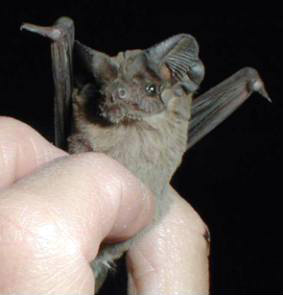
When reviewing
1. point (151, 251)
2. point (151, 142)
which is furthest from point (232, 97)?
point (151, 251)

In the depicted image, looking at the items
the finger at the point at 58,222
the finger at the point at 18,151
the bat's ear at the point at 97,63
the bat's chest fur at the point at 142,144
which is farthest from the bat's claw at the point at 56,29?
the finger at the point at 58,222

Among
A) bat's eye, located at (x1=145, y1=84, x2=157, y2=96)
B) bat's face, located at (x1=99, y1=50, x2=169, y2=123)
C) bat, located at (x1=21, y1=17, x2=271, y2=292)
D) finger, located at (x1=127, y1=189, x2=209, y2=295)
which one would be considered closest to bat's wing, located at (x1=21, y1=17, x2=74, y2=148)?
bat, located at (x1=21, y1=17, x2=271, y2=292)

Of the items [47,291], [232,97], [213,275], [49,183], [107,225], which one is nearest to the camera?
[47,291]

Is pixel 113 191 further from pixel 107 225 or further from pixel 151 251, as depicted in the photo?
pixel 151 251

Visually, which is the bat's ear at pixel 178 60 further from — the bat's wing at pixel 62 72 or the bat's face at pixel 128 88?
the bat's wing at pixel 62 72

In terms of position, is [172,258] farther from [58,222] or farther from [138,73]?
[58,222]

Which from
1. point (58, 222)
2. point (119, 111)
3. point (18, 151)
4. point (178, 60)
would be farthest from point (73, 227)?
point (178, 60)
